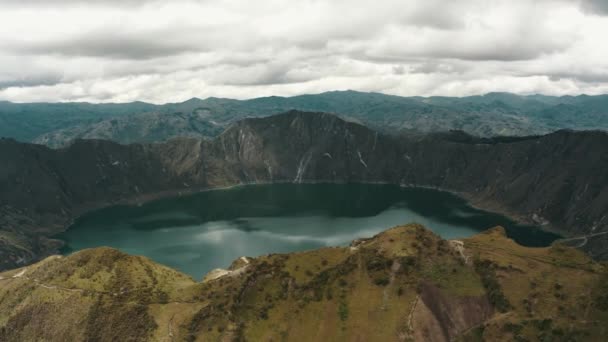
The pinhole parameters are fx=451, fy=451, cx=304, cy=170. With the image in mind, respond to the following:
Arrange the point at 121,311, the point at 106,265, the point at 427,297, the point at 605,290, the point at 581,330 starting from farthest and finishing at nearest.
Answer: the point at 106,265 < the point at 121,311 < the point at 427,297 < the point at 605,290 < the point at 581,330

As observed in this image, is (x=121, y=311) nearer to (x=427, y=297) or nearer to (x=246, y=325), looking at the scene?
(x=246, y=325)

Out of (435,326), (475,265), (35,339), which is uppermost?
(475,265)

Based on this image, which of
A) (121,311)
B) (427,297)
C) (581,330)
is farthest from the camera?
(121,311)

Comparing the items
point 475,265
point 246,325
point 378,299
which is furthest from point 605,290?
point 246,325

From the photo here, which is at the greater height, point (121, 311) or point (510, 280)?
point (510, 280)

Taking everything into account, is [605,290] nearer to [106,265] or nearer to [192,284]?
[192,284]

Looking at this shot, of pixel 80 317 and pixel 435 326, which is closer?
pixel 435 326

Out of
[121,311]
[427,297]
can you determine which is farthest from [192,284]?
[427,297]
